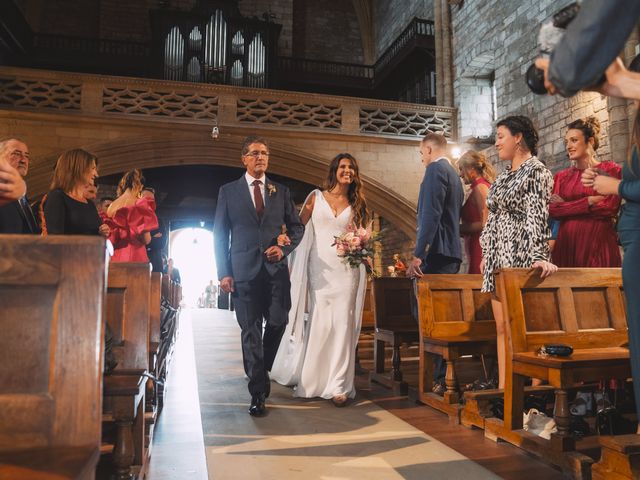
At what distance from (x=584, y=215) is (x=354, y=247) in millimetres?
1320

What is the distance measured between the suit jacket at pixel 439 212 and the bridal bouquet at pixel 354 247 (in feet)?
1.02

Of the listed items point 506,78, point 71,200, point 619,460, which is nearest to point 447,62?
point 506,78

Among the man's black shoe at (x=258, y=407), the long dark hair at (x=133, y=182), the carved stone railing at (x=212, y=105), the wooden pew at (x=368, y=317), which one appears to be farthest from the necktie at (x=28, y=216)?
the carved stone railing at (x=212, y=105)

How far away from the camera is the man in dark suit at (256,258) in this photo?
117 inches

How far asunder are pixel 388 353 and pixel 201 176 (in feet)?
26.8

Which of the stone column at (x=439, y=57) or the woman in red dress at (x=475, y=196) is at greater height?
the stone column at (x=439, y=57)

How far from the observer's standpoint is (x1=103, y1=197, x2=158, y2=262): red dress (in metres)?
4.05

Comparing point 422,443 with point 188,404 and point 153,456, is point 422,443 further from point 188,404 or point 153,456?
point 188,404

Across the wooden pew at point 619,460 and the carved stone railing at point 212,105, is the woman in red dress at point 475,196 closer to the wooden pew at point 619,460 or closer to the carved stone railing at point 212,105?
the wooden pew at point 619,460

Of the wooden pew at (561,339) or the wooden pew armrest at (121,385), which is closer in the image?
the wooden pew armrest at (121,385)

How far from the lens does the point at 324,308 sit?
3.38m

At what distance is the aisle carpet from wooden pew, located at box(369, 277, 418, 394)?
0.70m

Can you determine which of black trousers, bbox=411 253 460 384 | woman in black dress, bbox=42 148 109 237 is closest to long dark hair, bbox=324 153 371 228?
black trousers, bbox=411 253 460 384

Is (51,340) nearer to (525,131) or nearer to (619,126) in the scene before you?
(525,131)
